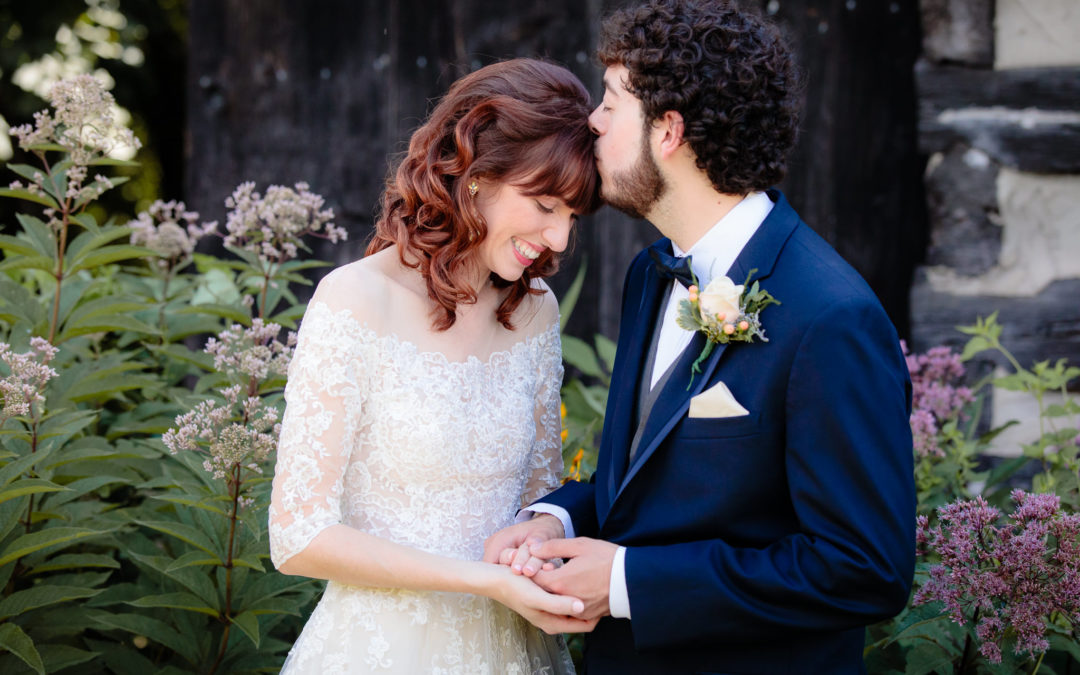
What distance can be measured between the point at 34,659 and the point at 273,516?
0.64m

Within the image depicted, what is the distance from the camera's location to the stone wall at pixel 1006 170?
3379mm

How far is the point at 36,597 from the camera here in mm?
2152

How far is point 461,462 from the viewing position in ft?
7.02

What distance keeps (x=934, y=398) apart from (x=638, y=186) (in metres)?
1.25

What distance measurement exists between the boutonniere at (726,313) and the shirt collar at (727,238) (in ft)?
0.45

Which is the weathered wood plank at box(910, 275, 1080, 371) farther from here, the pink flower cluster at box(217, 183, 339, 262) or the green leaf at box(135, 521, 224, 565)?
the green leaf at box(135, 521, 224, 565)

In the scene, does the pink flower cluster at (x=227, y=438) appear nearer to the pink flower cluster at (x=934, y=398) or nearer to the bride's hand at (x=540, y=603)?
the bride's hand at (x=540, y=603)

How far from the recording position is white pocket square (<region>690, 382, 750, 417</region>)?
71.6 inches

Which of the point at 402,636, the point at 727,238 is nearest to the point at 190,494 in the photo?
the point at 402,636

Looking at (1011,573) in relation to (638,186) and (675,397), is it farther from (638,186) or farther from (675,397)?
(638,186)

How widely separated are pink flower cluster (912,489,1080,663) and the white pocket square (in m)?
0.63

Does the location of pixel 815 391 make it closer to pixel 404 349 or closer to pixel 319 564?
pixel 404 349

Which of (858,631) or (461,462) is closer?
(858,631)

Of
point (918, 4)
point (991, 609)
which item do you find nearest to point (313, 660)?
point (991, 609)
